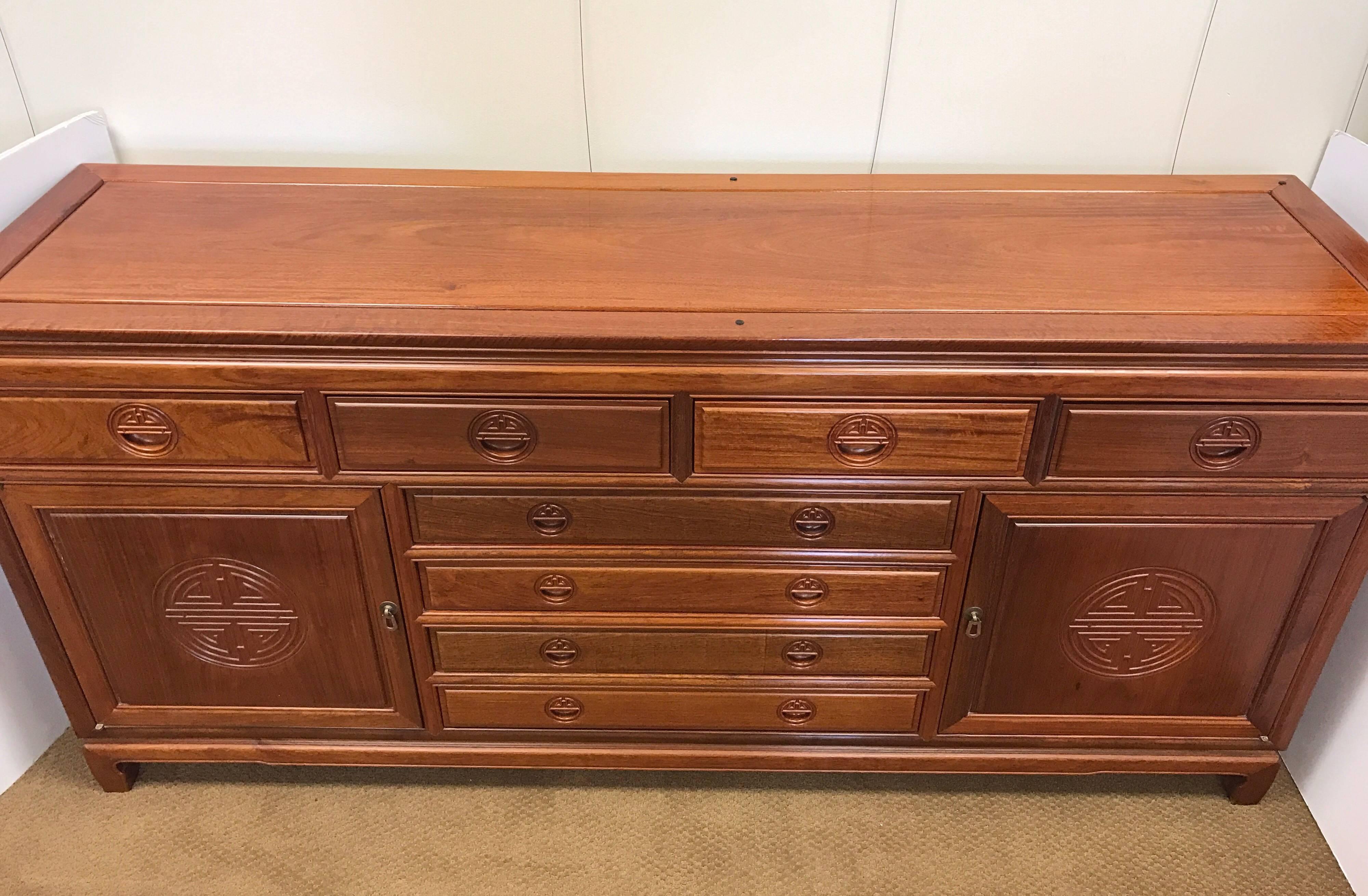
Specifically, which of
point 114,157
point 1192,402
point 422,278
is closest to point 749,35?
point 422,278

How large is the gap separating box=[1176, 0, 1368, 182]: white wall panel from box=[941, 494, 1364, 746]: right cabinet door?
55 centimetres

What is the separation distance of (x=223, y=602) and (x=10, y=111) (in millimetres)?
746

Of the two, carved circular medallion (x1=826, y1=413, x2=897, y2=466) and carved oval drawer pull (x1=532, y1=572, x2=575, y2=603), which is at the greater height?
carved circular medallion (x1=826, y1=413, x2=897, y2=466)

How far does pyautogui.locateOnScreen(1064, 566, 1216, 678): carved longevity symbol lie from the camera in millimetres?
1155

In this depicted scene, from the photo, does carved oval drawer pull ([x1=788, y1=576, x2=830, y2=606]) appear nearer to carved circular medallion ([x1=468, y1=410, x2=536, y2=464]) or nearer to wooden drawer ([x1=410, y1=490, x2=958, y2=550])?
wooden drawer ([x1=410, y1=490, x2=958, y2=550])

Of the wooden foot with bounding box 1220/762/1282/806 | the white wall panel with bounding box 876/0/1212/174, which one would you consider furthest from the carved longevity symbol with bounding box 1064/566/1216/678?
the white wall panel with bounding box 876/0/1212/174

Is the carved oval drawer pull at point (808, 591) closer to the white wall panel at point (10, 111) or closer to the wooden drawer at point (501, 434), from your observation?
the wooden drawer at point (501, 434)

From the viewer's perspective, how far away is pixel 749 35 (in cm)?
128

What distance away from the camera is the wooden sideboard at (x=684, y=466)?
0.99 meters

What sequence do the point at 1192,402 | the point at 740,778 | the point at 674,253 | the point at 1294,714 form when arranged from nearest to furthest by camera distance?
the point at 1192,402 → the point at 674,253 → the point at 1294,714 → the point at 740,778

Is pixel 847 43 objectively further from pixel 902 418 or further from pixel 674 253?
pixel 902 418

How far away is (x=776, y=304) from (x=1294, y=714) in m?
0.89

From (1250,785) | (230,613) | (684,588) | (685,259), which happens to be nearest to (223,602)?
(230,613)

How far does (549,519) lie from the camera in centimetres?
112
